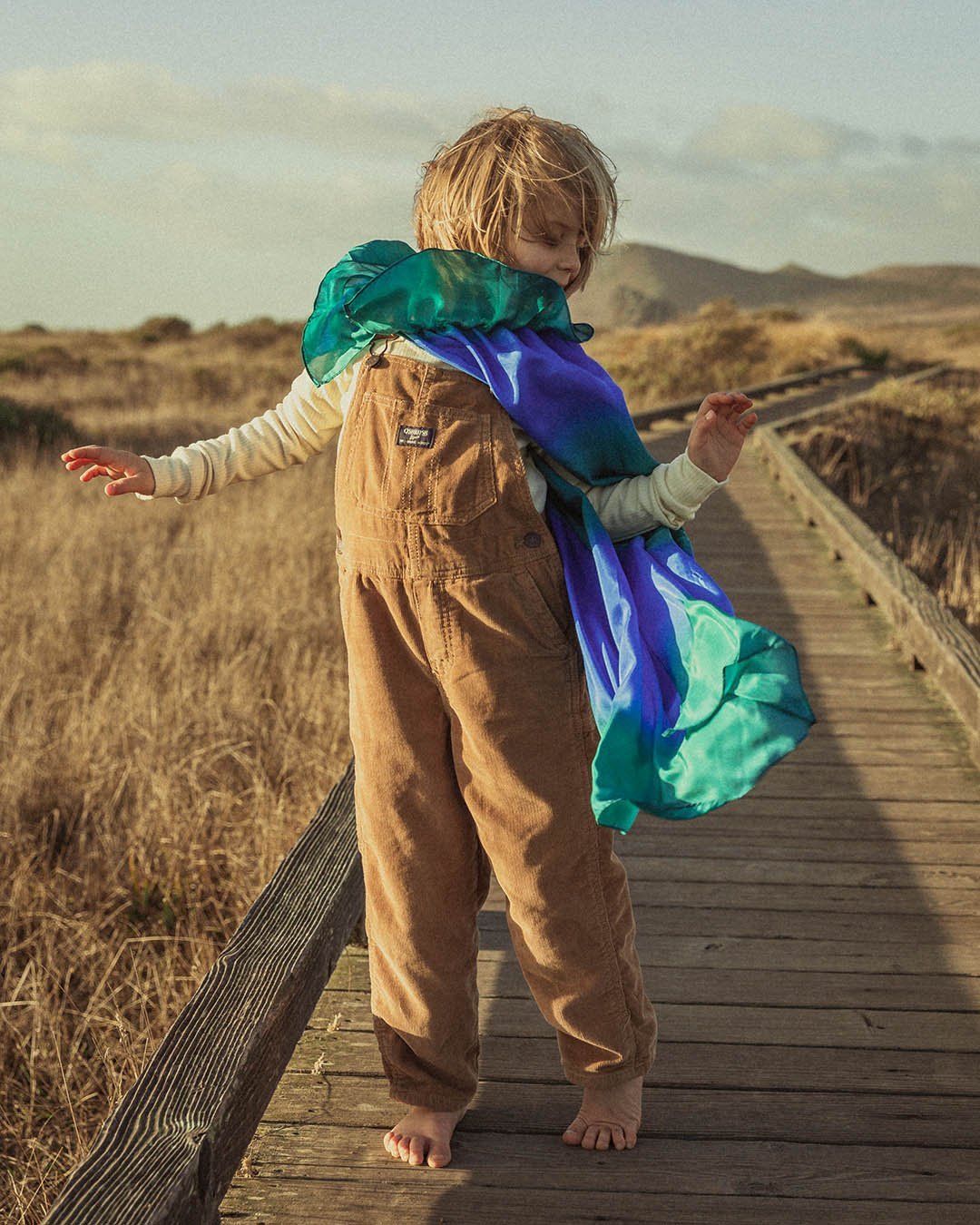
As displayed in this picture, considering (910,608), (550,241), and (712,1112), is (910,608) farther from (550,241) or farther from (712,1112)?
(550,241)

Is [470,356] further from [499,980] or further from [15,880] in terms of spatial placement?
[15,880]

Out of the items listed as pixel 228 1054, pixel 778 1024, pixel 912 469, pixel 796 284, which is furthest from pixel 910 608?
pixel 796 284

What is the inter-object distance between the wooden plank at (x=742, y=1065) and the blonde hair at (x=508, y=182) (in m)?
1.54

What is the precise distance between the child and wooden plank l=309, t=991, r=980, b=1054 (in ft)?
1.59

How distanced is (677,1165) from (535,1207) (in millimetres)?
268

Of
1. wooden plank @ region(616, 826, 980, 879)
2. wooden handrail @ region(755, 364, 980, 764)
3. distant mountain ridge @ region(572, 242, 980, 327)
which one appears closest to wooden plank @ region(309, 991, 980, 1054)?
wooden plank @ region(616, 826, 980, 879)

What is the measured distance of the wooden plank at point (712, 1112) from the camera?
2.19 meters

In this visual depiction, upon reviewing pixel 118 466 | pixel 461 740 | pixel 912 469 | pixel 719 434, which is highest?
pixel 719 434

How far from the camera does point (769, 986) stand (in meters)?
2.71

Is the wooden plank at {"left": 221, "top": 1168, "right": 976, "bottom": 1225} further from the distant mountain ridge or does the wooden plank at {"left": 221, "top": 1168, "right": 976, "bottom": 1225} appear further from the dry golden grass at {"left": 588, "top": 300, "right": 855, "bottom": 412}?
the distant mountain ridge

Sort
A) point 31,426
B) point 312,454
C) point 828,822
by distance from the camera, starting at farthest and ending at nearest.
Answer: point 31,426
point 828,822
point 312,454

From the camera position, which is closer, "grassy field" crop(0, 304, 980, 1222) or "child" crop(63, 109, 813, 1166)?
"child" crop(63, 109, 813, 1166)

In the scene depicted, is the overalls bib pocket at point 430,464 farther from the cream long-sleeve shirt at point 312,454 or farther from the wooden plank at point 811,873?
the wooden plank at point 811,873

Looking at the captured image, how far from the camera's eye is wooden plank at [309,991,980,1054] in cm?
249
